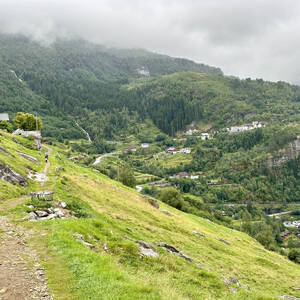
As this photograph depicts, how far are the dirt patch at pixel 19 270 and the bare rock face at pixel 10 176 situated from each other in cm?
1719

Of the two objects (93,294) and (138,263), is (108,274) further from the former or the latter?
(138,263)

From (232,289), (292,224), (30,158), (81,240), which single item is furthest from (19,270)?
(292,224)

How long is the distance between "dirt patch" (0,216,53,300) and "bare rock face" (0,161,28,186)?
17190 mm

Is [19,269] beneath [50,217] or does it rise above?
above

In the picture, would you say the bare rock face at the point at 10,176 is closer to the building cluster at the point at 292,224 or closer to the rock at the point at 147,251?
the rock at the point at 147,251

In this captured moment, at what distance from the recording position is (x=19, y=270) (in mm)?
12844

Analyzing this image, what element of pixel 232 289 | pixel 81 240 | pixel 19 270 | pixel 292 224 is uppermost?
pixel 19 270

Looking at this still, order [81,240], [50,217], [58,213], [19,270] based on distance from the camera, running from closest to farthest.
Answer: [19,270], [81,240], [50,217], [58,213]

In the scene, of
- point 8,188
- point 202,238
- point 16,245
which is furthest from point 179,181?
point 16,245

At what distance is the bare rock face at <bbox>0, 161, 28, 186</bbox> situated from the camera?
109ft

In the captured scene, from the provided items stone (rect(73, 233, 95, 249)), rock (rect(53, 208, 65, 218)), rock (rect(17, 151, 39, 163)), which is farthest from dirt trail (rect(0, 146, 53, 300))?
rock (rect(17, 151, 39, 163))

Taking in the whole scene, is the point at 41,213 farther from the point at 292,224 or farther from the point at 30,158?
the point at 292,224

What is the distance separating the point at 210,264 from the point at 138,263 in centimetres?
1479

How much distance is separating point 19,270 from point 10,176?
79.7 feet
